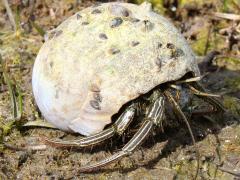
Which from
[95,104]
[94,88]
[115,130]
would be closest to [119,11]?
[94,88]

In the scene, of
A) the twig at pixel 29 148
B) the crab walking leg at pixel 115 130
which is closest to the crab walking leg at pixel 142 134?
the crab walking leg at pixel 115 130

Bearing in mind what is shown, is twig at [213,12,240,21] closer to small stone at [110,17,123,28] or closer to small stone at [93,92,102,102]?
small stone at [110,17,123,28]

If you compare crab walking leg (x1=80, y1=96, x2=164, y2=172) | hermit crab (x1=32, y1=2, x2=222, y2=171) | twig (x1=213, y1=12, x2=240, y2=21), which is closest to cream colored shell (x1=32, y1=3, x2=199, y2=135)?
hermit crab (x1=32, y1=2, x2=222, y2=171)

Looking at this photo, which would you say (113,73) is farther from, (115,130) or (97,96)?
(115,130)

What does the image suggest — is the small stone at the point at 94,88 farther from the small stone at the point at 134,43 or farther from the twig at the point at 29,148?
the twig at the point at 29,148

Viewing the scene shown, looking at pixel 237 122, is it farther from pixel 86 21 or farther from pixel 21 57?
pixel 21 57
